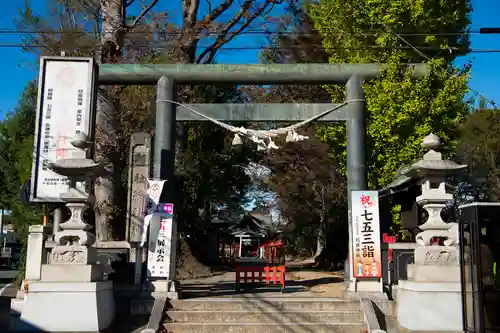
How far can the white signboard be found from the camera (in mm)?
11195

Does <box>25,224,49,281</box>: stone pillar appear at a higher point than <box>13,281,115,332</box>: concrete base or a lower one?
higher

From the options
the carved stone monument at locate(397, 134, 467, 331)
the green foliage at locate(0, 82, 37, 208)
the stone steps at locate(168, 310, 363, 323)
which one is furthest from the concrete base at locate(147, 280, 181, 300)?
the green foliage at locate(0, 82, 37, 208)

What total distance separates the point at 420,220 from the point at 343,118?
3.80 m

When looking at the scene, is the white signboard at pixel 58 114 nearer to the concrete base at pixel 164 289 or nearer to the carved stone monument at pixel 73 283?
the carved stone monument at pixel 73 283

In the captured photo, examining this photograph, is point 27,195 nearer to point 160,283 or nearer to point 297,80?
point 160,283

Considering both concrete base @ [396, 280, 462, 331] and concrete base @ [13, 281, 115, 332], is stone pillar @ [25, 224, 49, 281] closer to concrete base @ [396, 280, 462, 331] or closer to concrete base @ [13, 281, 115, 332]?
concrete base @ [13, 281, 115, 332]

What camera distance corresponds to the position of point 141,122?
20391 mm

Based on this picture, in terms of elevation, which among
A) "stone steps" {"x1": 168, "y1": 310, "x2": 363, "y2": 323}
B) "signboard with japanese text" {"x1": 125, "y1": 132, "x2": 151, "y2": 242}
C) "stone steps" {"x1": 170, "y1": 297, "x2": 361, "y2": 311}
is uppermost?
"signboard with japanese text" {"x1": 125, "y1": 132, "x2": 151, "y2": 242}

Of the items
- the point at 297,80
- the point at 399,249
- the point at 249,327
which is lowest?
the point at 249,327

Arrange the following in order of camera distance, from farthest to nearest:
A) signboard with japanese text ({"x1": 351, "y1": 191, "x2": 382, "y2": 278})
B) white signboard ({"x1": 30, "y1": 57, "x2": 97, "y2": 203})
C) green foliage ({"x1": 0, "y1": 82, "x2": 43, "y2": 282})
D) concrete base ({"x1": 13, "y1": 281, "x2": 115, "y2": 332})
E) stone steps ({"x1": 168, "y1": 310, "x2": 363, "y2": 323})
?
1. green foliage ({"x1": 0, "y1": 82, "x2": 43, "y2": 282})
2. white signboard ({"x1": 30, "y1": 57, "x2": 97, "y2": 203})
3. signboard with japanese text ({"x1": 351, "y1": 191, "x2": 382, "y2": 278})
4. stone steps ({"x1": 168, "y1": 310, "x2": 363, "y2": 323})
5. concrete base ({"x1": 13, "y1": 281, "x2": 115, "y2": 332})

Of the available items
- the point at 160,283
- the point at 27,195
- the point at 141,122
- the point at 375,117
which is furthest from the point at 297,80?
the point at 141,122

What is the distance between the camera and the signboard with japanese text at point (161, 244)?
1123 cm

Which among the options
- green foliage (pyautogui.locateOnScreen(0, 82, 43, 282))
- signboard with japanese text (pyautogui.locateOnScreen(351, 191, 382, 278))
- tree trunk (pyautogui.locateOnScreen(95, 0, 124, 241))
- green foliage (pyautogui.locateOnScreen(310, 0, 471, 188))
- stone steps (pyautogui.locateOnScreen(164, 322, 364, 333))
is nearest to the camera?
→ stone steps (pyautogui.locateOnScreen(164, 322, 364, 333))

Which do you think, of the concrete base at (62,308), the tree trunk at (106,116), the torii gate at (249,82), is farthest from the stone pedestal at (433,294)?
the tree trunk at (106,116)
